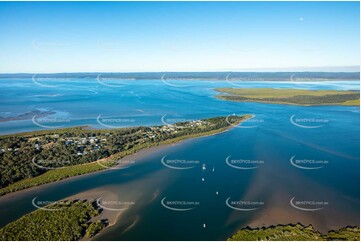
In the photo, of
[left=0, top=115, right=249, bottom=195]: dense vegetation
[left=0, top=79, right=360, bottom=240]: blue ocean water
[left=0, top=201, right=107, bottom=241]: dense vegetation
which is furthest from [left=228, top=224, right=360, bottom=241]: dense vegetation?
[left=0, top=115, right=249, bottom=195]: dense vegetation

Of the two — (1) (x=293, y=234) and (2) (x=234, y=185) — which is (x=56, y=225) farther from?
(1) (x=293, y=234)

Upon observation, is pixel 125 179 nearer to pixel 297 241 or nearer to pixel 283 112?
pixel 297 241

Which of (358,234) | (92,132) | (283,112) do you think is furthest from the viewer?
(283,112)

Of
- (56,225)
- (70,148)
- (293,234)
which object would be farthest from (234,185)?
(70,148)

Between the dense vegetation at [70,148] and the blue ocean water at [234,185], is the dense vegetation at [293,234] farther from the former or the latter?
the dense vegetation at [70,148]

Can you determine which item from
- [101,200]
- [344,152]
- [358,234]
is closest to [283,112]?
[344,152]

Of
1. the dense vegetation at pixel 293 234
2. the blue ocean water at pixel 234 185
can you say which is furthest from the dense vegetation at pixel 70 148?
the dense vegetation at pixel 293 234
